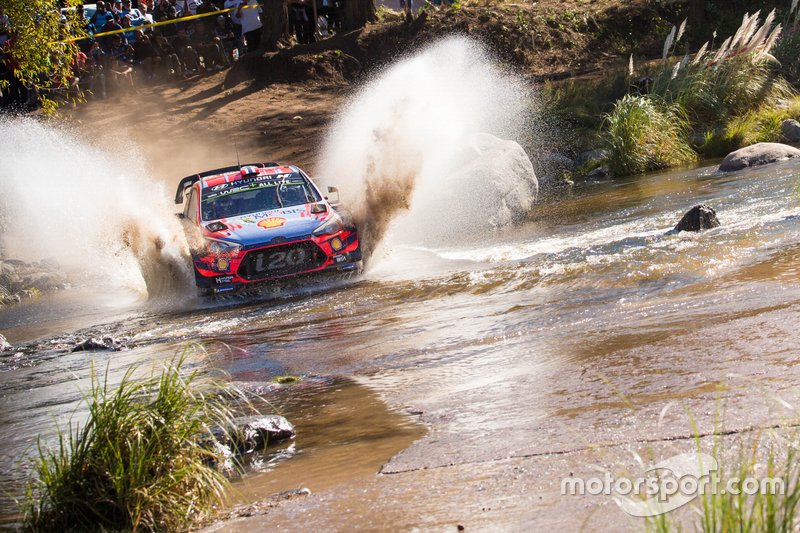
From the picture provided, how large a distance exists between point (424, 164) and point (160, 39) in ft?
45.1

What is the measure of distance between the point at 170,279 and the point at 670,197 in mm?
7870

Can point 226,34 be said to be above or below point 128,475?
above

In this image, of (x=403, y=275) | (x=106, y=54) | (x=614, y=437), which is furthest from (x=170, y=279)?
(x=106, y=54)

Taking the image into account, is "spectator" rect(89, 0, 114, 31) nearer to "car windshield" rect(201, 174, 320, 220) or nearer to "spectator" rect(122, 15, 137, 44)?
"spectator" rect(122, 15, 137, 44)

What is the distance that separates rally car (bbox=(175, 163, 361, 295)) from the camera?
42.1 ft

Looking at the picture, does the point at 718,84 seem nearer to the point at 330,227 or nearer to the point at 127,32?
A: the point at 330,227

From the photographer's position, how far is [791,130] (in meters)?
21.3

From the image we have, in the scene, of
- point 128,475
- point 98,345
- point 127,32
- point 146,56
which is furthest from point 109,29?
point 128,475

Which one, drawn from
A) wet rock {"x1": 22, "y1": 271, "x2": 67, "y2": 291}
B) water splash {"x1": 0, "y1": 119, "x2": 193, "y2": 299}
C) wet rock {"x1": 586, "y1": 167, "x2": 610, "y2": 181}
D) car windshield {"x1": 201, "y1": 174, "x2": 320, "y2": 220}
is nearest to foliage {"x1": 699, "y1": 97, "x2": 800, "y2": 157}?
wet rock {"x1": 586, "y1": 167, "x2": 610, "y2": 181}

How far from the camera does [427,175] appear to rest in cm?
1842

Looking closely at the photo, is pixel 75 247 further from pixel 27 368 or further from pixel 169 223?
pixel 27 368

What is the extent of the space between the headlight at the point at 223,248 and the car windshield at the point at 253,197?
87 centimetres

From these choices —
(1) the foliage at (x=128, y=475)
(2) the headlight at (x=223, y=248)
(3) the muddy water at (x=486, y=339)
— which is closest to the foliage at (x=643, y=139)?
(3) the muddy water at (x=486, y=339)

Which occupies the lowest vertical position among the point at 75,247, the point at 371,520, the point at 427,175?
the point at 75,247
